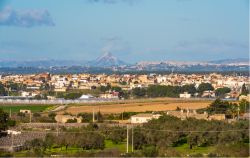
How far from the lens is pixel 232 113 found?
31312 millimetres

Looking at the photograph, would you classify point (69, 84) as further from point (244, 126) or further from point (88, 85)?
point (244, 126)

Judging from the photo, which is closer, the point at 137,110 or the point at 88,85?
the point at 137,110

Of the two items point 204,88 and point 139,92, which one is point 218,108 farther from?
point 204,88

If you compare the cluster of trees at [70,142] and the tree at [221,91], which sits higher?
the cluster of trees at [70,142]

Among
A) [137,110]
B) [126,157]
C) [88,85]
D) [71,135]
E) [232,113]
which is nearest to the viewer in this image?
[126,157]

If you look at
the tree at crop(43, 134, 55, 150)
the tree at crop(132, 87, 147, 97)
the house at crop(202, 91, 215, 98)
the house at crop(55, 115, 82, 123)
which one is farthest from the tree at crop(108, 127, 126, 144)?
the tree at crop(132, 87, 147, 97)

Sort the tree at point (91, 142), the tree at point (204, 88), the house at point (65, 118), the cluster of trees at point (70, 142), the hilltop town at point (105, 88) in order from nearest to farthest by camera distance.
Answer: the cluster of trees at point (70, 142) < the tree at point (91, 142) < the house at point (65, 118) < the hilltop town at point (105, 88) < the tree at point (204, 88)

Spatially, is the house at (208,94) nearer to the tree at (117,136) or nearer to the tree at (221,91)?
the tree at (221,91)

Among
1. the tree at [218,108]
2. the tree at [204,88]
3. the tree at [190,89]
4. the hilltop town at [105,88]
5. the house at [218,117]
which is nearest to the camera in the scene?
the house at [218,117]

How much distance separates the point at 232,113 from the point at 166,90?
26.7 metres

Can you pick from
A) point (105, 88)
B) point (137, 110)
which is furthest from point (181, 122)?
point (105, 88)

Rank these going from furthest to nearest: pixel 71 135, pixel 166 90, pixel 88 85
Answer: pixel 88 85 → pixel 166 90 → pixel 71 135

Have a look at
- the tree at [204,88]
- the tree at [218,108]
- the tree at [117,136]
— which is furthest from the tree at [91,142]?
the tree at [204,88]

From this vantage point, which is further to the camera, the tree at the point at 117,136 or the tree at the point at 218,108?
the tree at the point at 218,108
